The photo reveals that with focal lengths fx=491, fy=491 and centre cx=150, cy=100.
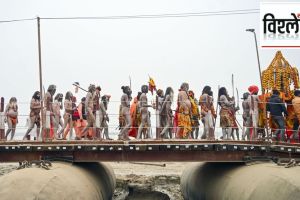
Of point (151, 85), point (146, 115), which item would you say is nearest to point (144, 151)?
point (146, 115)

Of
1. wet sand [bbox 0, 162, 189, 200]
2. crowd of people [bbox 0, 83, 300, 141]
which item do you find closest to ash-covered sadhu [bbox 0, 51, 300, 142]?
crowd of people [bbox 0, 83, 300, 141]

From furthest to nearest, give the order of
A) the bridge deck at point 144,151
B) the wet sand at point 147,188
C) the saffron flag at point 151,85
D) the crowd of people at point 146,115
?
the wet sand at point 147,188 < the saffron flag at point 151,85 < the crowd of people at point 146,115 < the bridge deck at point 144,151

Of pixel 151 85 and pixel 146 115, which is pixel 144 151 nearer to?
pixel 146 115

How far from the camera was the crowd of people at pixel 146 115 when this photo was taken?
17391 mm

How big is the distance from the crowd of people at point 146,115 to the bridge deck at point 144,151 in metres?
0.82

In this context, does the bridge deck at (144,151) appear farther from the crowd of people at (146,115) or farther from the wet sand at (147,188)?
the wet sand at (147,188)

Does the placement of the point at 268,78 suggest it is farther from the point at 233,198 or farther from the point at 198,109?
the point at 233,198

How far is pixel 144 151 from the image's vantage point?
54.0 feet

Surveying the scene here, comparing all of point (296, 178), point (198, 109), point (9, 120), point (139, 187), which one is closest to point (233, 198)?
point (296, 178)

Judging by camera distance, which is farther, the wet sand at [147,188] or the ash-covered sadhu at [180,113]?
the wet sand at [147,188]

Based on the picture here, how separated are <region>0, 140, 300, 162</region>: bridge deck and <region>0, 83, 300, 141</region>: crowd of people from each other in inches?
32.3

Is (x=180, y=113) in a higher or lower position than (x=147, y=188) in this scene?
higher

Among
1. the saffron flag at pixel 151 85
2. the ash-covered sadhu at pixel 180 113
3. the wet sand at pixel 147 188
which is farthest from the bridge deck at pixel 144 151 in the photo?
the wet sand at pixel 147 188

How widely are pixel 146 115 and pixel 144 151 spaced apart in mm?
1711
